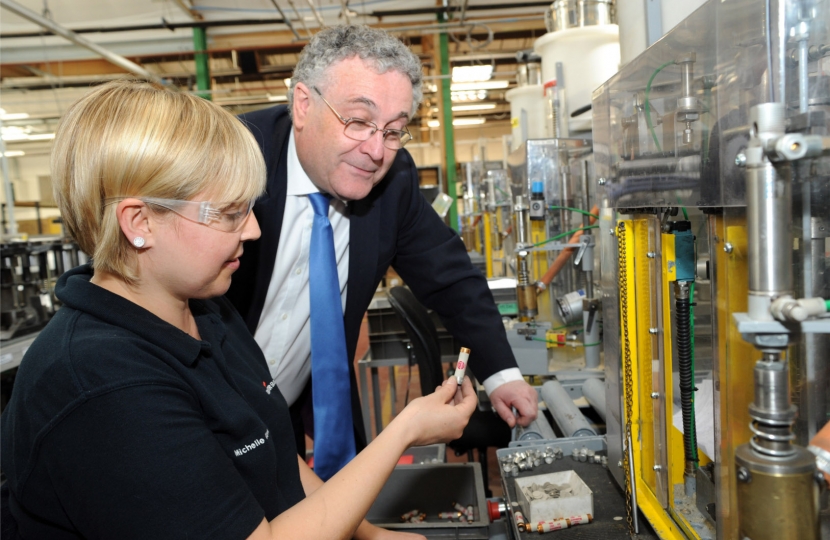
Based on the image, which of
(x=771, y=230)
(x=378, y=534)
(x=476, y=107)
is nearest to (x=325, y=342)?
(x=378, y=534)

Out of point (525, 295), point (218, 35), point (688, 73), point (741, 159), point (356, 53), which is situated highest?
point (218, 35)

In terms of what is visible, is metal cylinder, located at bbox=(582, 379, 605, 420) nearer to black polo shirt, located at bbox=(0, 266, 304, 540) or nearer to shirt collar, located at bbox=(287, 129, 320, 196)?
shirt collar, located at bbox=(287, 129, 320, 196)

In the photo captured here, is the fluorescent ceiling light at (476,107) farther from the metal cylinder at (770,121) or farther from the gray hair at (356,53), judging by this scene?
the metal cylinder at (770,121)

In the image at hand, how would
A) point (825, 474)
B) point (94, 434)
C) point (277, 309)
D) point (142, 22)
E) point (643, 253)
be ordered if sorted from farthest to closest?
1. point (142, 22)
2. point (277, 309)
3. point (643, 253)
4. point (94, 434)
5. point (825, 474)

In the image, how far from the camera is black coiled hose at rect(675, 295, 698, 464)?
2.54 ft

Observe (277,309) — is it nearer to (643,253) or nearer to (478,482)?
(478,482)

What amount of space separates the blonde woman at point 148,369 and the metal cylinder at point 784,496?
1.41 feet

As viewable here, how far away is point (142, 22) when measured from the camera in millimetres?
5895

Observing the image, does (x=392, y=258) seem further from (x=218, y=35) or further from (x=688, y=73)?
(x=218, y=35)

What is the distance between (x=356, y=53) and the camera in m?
1.14

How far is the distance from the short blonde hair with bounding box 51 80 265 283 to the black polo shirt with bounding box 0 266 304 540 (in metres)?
0.08

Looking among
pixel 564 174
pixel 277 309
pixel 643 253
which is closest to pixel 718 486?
pixel 643 253

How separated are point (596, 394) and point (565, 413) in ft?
0.63

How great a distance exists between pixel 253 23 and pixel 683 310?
6.25 m
